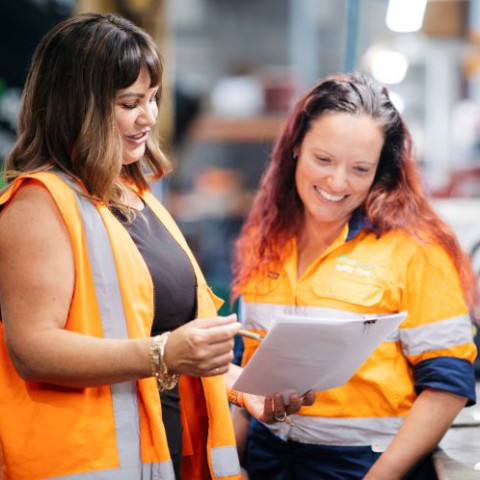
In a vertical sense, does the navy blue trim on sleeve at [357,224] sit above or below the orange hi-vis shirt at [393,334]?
above

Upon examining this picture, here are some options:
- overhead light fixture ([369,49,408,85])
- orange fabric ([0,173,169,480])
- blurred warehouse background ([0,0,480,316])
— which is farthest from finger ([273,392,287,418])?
overhead light fixture ([369,49,408,85])

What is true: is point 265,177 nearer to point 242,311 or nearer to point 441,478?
point 242,311

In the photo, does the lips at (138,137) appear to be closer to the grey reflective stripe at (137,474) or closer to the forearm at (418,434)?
the grey reflective stripe at (137,474)

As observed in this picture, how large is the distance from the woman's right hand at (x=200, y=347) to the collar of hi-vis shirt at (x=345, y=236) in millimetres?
620

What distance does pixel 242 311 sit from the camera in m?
2.31

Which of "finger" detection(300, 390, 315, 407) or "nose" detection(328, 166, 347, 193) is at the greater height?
"nose" detection(328, 166, 347, 193)

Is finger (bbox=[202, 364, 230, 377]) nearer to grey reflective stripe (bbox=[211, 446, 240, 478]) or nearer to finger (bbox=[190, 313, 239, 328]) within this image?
finger (bbox=[190, 313, 239, 328])

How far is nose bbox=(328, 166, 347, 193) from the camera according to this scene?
6.78 ft

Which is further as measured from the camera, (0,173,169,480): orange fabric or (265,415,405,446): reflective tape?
(265,415,405,446): reflective tape

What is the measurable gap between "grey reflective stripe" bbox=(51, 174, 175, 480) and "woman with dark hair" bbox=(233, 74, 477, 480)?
1.97ft

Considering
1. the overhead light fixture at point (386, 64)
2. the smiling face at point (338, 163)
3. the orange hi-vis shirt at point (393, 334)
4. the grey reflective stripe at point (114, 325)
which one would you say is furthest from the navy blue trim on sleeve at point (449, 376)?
the overhead light fixture at point (386, 64)

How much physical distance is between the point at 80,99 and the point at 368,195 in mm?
917

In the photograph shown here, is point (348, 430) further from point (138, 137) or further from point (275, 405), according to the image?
point (138, 137)

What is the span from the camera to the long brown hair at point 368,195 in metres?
2.09
